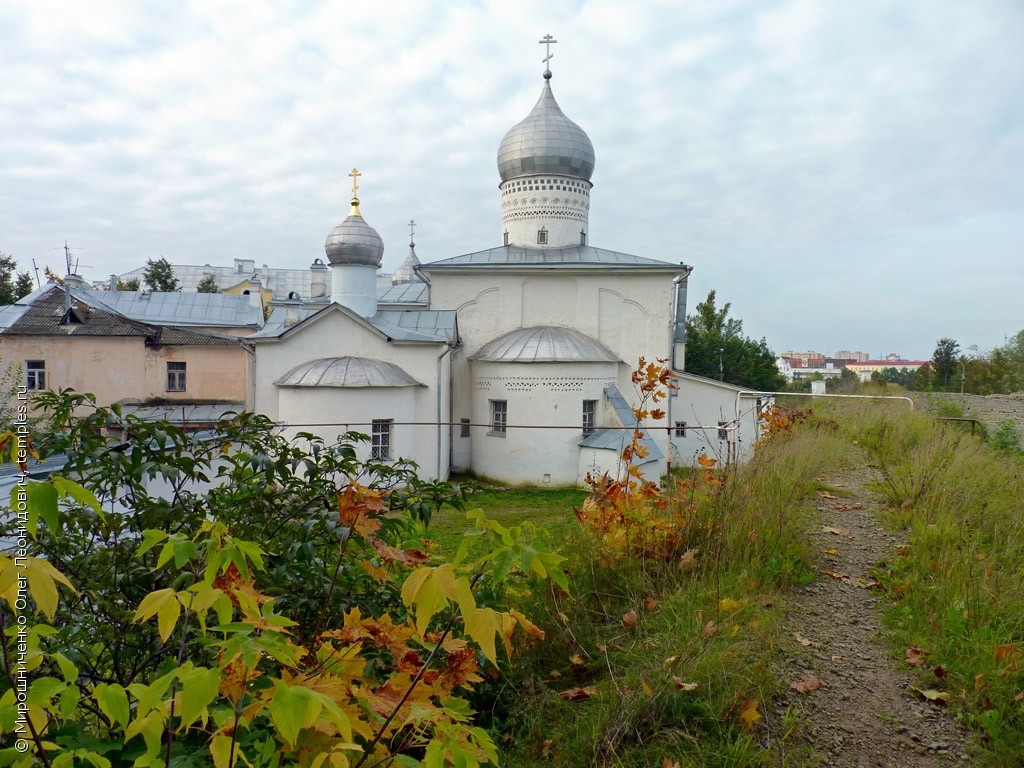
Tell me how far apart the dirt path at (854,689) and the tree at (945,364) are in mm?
31348

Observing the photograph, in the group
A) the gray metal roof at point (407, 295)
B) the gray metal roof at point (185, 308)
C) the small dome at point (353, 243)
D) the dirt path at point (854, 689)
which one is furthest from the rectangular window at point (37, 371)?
the dirt path at point (854, 689)

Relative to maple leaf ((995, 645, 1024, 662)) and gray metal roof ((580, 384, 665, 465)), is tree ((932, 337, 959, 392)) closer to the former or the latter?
gray metal roof ((580, 384, 665, 465))

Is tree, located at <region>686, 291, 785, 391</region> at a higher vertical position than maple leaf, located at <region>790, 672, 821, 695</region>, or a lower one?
higher

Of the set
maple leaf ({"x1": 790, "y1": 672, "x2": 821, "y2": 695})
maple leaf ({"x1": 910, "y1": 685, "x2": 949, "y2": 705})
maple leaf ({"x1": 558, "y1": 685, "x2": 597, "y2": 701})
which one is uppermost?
maple leaf ({"x1": 790, "y1": 672, "x2": 821, "y2": 695})

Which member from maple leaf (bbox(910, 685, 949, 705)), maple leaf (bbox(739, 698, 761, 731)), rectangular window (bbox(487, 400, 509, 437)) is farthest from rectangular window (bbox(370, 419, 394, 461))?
maple leaf (bbox(910, 685, 949, 705))

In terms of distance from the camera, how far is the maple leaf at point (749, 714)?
2648 mm

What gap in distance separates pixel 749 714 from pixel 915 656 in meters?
1.25

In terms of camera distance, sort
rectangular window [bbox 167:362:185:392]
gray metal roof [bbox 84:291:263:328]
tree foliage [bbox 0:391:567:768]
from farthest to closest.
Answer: gray metal roof [bbox 84:291:263:328] < rectangular window [bbox 167:362:185:392] < tree foliage [bbox 0:391:567:768]

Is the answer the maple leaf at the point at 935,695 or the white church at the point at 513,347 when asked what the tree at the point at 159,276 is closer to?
the white church at the point at 513,347

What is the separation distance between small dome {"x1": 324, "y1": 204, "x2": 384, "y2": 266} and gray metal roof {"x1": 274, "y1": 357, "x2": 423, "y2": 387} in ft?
12.8

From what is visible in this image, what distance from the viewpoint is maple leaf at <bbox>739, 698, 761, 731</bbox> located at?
104 inches

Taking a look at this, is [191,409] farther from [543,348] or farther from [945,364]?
[945,364]

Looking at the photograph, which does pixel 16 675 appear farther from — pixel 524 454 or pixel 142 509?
pixel 524 454

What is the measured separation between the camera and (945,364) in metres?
31.3
